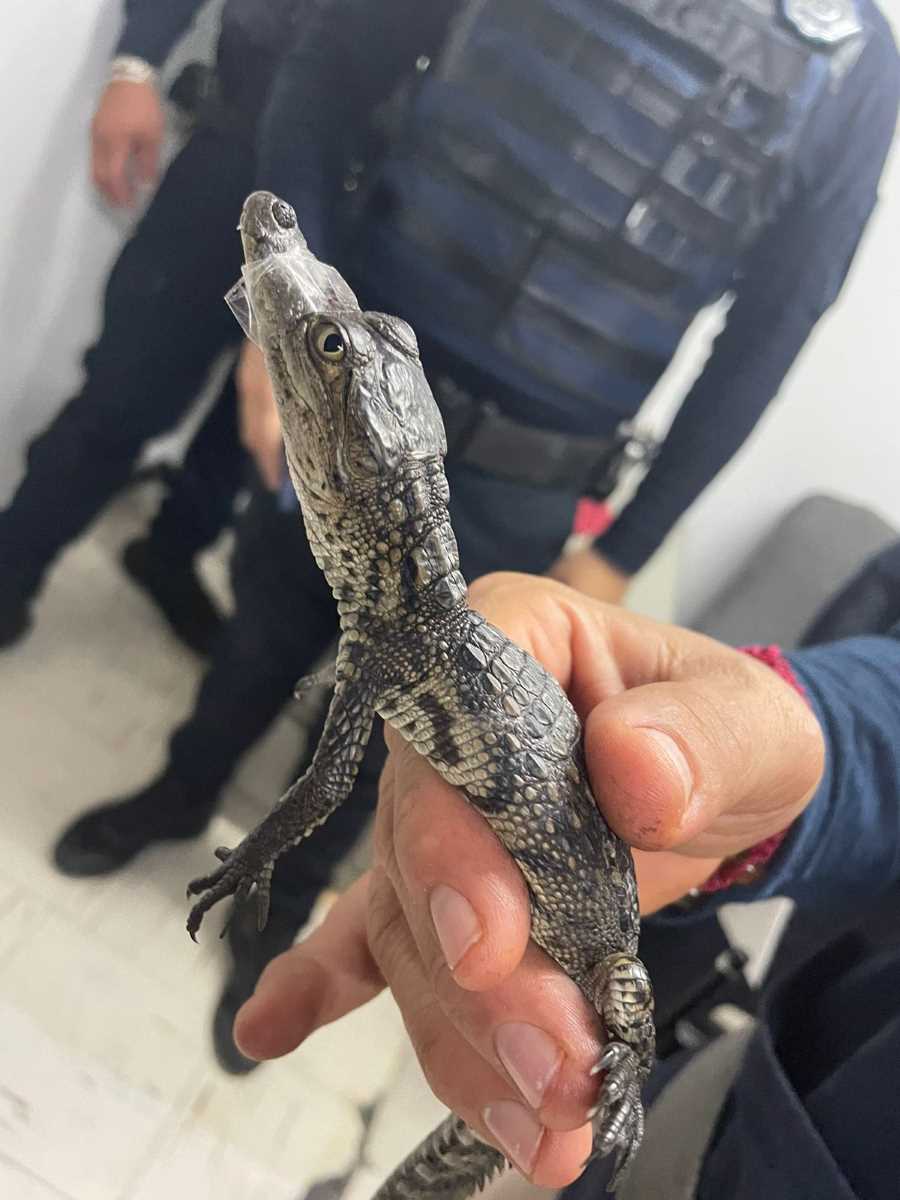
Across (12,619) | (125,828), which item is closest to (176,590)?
(12,619)

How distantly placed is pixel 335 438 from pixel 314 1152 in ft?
2.53

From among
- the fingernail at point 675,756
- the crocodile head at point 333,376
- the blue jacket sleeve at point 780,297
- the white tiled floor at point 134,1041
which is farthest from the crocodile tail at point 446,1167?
the blue jacket sleeve at point 780,297

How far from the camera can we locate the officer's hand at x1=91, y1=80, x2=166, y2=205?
0.74 m

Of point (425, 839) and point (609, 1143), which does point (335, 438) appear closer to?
point (425, 839)

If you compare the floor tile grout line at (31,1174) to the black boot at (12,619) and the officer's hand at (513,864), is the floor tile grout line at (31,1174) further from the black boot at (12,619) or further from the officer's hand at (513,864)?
the black boot at (12,619)

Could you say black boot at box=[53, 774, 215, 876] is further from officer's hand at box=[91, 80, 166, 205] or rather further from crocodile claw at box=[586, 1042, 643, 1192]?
officer's hand at box=[91, 80, 166, 205]

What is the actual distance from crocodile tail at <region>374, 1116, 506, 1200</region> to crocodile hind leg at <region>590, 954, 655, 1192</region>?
17cm

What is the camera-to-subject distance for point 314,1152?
0.88 meters

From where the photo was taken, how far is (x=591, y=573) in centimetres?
113

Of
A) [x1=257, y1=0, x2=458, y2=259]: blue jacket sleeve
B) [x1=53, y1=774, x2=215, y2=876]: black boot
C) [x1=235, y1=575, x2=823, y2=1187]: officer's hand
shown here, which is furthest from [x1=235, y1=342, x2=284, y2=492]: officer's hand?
[x1=53, y1=774, x2=215, y2=876]: black boot

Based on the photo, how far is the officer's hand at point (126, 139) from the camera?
0.74 meters

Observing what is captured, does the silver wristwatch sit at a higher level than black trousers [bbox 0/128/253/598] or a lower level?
higher

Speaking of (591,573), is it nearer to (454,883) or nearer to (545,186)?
(545,186)

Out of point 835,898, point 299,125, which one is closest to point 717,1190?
point 835,898
